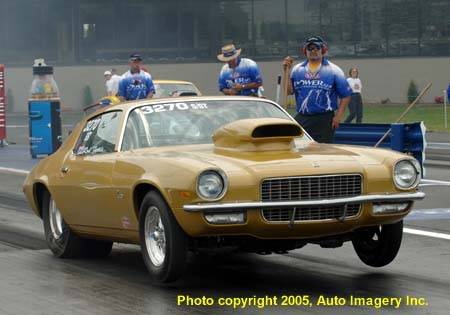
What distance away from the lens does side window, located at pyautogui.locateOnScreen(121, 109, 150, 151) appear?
28.2 feet

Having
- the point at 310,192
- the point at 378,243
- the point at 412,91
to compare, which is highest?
the point at 310,192

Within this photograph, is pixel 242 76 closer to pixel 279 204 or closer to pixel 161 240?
pixel 161 240

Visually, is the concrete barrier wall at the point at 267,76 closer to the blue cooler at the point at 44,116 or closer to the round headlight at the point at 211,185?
the blue cooler at the point at 44,116

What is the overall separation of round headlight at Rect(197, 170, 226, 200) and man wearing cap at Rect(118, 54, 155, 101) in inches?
396

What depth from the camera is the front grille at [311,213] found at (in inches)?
289

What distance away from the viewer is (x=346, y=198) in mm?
7484

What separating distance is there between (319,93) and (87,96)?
3191 centimetres

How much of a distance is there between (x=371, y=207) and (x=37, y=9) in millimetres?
38532

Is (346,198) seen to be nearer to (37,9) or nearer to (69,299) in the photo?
(69,299)

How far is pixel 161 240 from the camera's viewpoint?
7.78 meters

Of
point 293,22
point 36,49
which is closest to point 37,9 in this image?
point 36,49

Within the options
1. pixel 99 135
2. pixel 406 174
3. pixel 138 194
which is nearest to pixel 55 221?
pixel 99 135

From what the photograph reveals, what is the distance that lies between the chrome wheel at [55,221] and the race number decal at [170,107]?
127cm

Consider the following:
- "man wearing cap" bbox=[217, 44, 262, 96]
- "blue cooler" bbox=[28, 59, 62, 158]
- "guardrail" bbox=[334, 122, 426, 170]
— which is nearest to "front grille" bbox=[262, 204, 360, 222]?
"guardrail" bbox=[334, 122, 426, 170]
